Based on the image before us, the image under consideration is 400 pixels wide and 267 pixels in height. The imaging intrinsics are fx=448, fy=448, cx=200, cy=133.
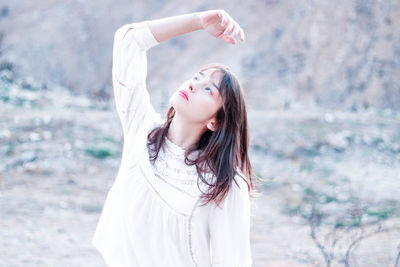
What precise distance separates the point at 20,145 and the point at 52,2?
10.4 meters

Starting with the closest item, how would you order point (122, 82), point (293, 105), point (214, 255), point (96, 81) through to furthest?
point (214, 255) → point (122, 82) → point (293, 105) → point (96, 81)

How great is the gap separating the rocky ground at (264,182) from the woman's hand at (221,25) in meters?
2.28

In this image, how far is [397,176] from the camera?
7.04 m

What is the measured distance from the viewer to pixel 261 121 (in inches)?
352

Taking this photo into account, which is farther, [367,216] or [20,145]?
[20,145]

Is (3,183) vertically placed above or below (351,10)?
below

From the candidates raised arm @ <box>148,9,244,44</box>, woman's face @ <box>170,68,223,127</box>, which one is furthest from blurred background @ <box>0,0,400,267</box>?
raised arm @ <box>148,9,244,44</box>

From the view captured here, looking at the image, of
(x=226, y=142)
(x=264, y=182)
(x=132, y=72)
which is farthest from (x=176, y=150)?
(x=264, y=182)

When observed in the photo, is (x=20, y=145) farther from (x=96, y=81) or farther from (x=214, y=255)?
(x=96, y=81)

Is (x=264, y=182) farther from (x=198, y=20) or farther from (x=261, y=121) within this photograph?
(x=198, y=20)

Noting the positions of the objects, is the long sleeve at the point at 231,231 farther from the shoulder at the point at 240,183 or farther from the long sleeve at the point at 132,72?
the long sleeve at the point at 132,72

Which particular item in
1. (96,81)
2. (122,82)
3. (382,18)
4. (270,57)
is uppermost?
(122,82)

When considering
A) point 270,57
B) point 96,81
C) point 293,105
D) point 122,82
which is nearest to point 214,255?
point 122,82

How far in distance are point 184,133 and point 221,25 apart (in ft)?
1.33
